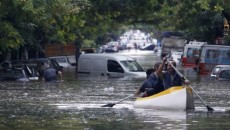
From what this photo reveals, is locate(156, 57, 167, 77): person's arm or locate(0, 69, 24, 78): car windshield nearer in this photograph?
locate(156, 57, 167, 77): person's arm

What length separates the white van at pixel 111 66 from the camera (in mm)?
41781

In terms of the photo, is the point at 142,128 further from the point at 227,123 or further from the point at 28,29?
the point at 28,29

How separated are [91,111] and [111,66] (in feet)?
58.6

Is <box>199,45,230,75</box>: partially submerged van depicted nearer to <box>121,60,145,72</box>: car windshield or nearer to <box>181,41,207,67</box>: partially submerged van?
<box>121,60,145,72</box>: car windshield

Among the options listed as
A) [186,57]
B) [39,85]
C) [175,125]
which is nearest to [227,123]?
[175,125]

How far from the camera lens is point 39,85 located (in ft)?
122

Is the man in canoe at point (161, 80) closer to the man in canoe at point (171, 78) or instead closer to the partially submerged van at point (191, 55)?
the man in canoe at point (171, 78)

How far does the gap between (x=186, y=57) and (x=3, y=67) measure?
27.8 metres

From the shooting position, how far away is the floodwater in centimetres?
2014

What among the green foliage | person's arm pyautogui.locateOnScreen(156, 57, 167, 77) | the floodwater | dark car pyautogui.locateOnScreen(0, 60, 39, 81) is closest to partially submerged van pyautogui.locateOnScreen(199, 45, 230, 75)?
the green foliage

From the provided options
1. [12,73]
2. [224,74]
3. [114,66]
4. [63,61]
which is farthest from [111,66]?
[63,61]

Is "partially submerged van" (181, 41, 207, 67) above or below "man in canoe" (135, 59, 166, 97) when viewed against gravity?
below

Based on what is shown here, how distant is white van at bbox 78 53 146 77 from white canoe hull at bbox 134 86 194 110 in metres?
16.6

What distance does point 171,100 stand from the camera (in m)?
24.1
